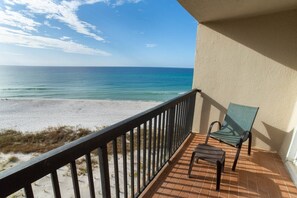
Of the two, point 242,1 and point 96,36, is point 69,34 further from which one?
point 242,1

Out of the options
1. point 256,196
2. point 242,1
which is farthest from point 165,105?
point 242,1

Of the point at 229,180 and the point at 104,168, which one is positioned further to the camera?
the point at 229,180

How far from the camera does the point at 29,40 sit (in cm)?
2712

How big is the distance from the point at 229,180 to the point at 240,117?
1194mm

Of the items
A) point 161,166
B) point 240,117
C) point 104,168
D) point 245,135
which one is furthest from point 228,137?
point 104,168

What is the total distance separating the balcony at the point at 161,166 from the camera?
91 cm

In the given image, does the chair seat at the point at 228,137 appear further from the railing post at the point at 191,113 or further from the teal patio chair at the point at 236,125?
the railing post at the point at 191,113

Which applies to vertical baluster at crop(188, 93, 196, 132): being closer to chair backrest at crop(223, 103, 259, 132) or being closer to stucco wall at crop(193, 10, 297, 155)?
stucco wall at crop(193, 10, 297, 155)

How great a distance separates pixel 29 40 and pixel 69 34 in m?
6.93

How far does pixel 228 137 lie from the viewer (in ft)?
8.96

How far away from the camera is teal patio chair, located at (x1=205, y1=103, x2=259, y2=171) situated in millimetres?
2707

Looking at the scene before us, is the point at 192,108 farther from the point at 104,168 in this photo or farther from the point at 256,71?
the point at 104,168

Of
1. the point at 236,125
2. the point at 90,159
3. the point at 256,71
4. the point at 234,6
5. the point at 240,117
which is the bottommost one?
the point at 236,125

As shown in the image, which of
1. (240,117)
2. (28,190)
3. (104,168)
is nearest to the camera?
(28,190)
